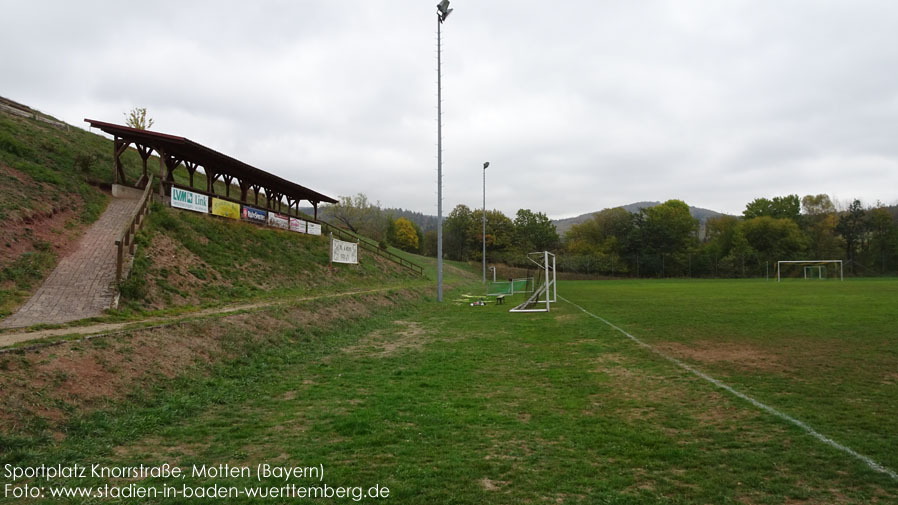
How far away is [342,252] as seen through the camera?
92.3 ft

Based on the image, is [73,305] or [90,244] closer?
[73,305]

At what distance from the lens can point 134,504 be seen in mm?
3754

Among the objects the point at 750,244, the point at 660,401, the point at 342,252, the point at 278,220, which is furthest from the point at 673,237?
the point at 660,401

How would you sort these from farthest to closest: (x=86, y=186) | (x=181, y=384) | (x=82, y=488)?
(x=86, y=186) < (x=181, y=384) < (x=82, y=488)

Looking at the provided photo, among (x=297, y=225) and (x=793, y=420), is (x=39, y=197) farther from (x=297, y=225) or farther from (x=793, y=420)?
(x=793, y=420)

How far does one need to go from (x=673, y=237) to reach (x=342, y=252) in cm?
6829

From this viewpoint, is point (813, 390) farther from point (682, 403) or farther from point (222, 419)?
point (222, 419)

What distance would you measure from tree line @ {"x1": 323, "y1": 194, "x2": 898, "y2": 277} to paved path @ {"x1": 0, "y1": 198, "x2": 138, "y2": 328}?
58695mm

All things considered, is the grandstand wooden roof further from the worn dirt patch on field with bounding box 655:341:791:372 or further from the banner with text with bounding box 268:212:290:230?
the worn dirt patch on field with bounding box 655:341:791:372

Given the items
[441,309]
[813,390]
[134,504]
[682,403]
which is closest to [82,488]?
[134,504]

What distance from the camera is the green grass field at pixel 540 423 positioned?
13.2 ft

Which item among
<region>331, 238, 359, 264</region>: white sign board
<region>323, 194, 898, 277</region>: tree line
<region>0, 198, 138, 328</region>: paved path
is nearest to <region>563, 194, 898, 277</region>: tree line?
<region>323, 194, 898, 277</region>: tree line

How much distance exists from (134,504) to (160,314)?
9054 mm

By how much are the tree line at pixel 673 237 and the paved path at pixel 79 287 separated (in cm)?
5870
